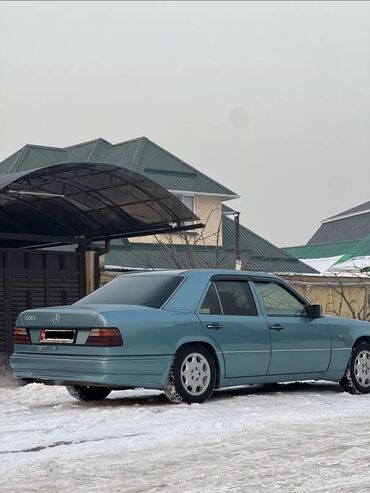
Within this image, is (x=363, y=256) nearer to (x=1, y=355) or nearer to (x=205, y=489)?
(x=1, y=355)

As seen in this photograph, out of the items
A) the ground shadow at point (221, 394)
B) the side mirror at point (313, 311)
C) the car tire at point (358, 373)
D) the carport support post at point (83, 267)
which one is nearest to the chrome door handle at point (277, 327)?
the side mirror at point (313, 311)

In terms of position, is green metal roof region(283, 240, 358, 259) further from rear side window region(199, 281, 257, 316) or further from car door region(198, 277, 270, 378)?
car door region(198, 277, 270, 378)

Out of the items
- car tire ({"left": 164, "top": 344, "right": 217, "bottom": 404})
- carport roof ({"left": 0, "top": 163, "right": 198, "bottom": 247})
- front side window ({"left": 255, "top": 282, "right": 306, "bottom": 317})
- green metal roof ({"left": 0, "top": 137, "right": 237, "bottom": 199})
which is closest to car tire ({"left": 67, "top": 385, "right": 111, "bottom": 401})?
car tire ({"left": 164, "top": 344, "right": 217, "bottom": 404})

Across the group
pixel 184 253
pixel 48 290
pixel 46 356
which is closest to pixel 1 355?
pixel 48 290

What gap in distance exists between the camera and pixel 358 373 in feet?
37.7

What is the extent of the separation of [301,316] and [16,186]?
277 inches

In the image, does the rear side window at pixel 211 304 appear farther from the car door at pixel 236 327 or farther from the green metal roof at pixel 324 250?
the green metal roof at pixel 324 250

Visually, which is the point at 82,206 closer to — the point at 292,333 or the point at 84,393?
the point at 84,393

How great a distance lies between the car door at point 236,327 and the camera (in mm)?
10141

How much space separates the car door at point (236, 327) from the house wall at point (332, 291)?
1467cm

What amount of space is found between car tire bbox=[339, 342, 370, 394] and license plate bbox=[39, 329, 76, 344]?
3678mm

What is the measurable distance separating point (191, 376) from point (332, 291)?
56.9ft

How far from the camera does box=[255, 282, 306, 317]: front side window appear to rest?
36.0 ft

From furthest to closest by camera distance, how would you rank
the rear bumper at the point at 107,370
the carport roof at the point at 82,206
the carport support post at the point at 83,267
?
1. the carport support post at the point at 83,267
2. the carport roof at the point at 82,206
3. the rear bumper at the point at 107,370
